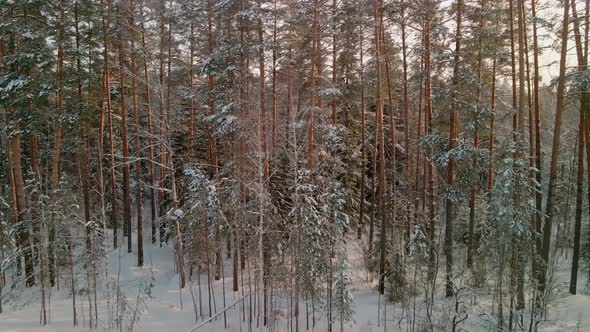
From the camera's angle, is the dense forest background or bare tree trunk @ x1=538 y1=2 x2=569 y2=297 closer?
bare tree trunk @ x1=538 y1=2 x2=569 y2=297

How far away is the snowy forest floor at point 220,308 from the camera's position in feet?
39.5

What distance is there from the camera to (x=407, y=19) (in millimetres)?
13781

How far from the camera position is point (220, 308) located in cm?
1422

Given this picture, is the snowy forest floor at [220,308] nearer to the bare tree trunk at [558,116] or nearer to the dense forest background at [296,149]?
the dense forest background at [296,149]

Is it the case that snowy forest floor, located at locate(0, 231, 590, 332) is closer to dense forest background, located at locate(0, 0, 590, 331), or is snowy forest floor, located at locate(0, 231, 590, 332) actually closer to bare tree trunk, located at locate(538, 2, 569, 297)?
dense forest background, located at locate(0, 0, 590, 331)

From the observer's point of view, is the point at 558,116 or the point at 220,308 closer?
the point at 558,116

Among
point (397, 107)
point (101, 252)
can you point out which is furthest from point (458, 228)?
point (101, 252)

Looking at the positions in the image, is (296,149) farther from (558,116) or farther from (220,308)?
(558,116)

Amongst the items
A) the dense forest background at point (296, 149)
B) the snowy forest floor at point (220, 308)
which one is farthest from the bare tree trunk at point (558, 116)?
the snowy forest floor at point (220, 308)

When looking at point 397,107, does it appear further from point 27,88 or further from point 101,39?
point 27,88

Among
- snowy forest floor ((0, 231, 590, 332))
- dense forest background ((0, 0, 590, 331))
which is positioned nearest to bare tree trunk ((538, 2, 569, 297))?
dense forest background ((0, 0, 590, 331))

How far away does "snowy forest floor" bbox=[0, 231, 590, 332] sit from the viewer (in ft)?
39.5

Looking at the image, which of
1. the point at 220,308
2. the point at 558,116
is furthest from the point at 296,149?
the point at 558,116

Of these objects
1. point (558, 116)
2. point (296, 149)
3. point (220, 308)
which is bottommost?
point (220, 308)
